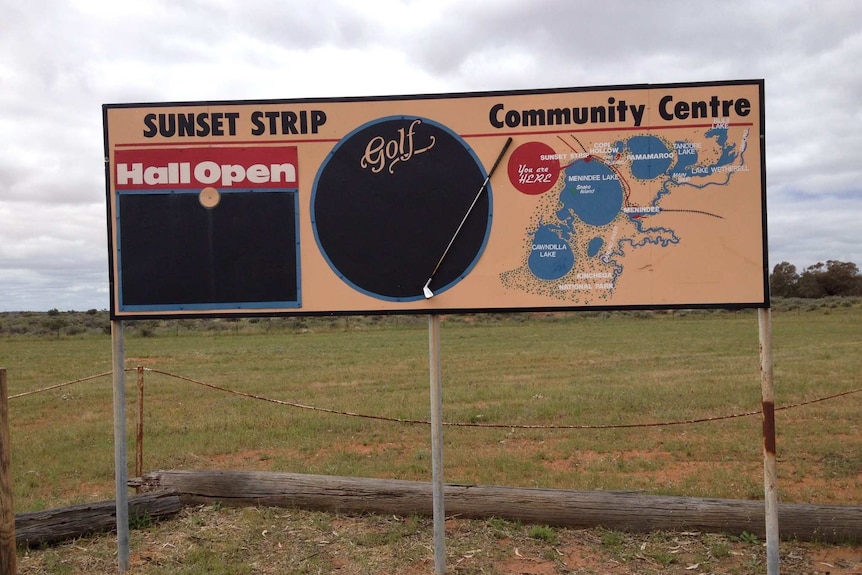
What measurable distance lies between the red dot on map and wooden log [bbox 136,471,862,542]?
2.75 meters

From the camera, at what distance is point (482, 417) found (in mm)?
11953

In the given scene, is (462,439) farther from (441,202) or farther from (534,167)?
(534,167)

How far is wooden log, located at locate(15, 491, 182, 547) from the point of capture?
17.3ft

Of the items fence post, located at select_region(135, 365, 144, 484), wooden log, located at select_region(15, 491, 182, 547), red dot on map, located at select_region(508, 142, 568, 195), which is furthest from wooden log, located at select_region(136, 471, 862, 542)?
red dot on map, located at select_region(508, 142, 568, 195)

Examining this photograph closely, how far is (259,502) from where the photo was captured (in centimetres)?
608

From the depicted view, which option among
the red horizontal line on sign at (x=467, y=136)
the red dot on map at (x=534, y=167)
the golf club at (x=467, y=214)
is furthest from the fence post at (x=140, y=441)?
the red dot on map at (x=534, y=167)

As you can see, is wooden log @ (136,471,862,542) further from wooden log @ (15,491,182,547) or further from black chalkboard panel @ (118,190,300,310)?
black chalkboard panel @ (118,190,300,310)

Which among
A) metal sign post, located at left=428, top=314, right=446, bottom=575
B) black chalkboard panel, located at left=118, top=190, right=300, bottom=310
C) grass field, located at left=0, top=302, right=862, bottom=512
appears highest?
black chalkboard panel, located at left=118, top=190, right=300, bottom=310

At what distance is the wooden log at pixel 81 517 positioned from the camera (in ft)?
17.3

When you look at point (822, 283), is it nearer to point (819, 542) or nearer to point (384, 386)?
point (384, 386)

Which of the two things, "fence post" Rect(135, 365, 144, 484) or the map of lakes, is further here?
"fence post" Rect(135, 365, 144, 484)

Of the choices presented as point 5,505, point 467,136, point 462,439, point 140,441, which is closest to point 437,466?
point 467,136

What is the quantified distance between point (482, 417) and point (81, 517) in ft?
24.8

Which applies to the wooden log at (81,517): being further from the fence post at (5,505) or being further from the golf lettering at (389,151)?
the golf lettering at (389,151)
